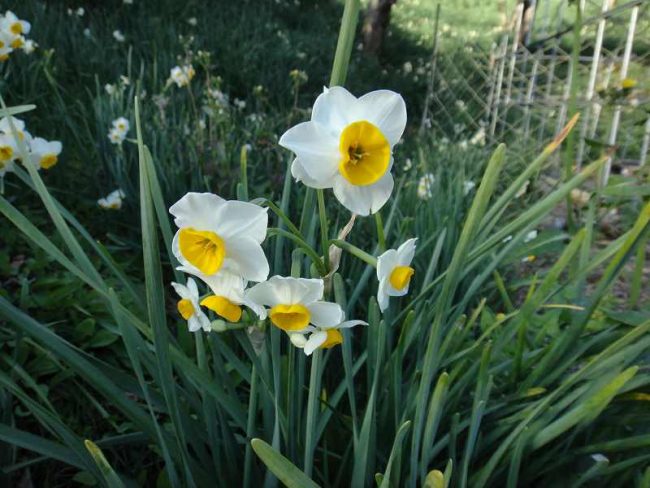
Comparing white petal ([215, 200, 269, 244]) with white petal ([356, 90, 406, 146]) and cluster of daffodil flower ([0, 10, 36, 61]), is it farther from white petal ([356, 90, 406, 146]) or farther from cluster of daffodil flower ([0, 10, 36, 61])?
cluster of daffodil flower ([0, 10, 36, 61])

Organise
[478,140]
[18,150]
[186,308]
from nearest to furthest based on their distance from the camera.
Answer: [186,308]
[18,150]
[478,140]

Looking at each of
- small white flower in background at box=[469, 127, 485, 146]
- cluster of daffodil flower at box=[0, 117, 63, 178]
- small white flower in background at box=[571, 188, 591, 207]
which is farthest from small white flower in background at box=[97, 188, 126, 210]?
small white flower in background at box=[469, 127, 485, 146]

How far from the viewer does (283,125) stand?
3.18 metres

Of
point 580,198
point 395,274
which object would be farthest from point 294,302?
point 580,198

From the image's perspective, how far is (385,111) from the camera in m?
0.57

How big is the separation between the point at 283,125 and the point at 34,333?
2.61 metres

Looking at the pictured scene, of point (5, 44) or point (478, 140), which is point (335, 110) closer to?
point (5, 44)

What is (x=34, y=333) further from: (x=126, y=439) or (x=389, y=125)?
(x=389, y=125)

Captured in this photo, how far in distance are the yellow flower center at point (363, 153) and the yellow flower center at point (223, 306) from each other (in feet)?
0.58

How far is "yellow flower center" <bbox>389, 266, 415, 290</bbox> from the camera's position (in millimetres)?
619

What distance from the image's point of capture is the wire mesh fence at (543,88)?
2.91 m

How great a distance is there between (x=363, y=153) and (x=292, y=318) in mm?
183

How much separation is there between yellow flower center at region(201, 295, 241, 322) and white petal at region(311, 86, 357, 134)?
0.67ft

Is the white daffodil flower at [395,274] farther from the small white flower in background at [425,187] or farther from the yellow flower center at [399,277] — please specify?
the small white flower in background at [425,187]
